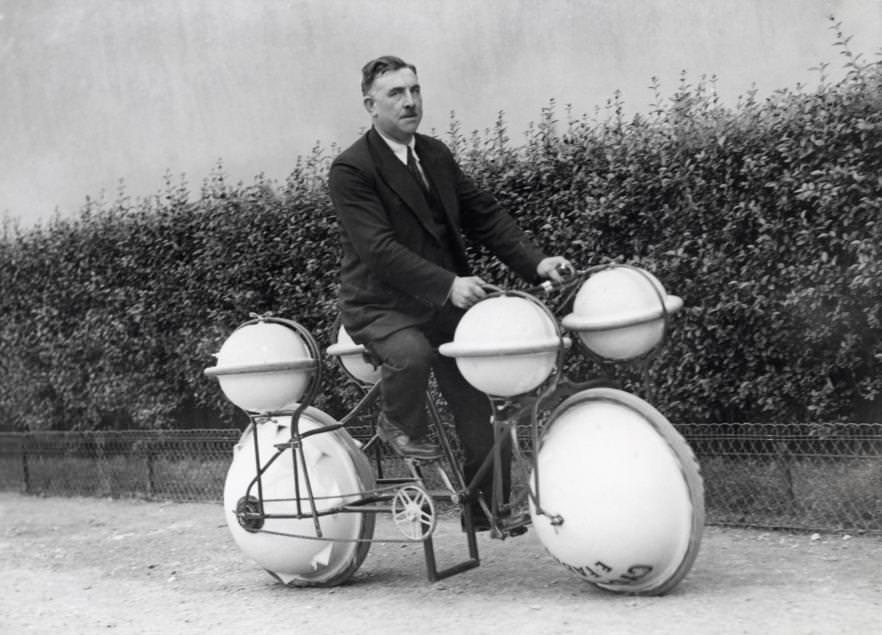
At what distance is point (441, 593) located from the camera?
5.35 metres

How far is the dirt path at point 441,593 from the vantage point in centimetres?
453

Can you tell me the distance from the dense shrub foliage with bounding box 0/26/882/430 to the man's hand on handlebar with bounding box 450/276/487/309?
2.03 m

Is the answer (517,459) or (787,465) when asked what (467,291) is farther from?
(787,465)

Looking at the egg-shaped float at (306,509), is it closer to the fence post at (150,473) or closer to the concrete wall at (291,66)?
the concrete wall at (291,66)

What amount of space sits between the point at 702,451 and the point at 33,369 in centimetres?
686

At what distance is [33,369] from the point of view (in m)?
11.3

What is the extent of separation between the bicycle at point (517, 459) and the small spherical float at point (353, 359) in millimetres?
11

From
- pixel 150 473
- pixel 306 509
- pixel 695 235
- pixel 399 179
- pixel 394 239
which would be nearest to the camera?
pixel 394 239

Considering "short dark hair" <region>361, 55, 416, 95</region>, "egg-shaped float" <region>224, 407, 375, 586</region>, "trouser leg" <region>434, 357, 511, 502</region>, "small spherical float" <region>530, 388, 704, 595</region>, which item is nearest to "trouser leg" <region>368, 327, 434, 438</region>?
"trouser leg" <region>434, 357, 511, 502</region>

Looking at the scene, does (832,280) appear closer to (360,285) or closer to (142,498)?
(360,285)

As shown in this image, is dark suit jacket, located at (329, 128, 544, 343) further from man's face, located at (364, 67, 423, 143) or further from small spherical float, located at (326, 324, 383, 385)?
small spherical float, located at (326, 324, 383, 385)

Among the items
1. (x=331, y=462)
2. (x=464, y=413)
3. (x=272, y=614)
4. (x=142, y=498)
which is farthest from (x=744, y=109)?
(x=142, y=498)

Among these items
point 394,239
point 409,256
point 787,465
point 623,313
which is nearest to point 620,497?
point 623,313

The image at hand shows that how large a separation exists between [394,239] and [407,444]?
879 millimetres
